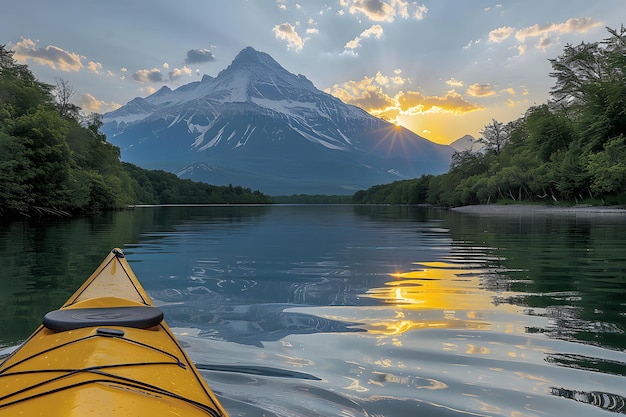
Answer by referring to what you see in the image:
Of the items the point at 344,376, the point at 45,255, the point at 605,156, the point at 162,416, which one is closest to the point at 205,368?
the point at 344,376

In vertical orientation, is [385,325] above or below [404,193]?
below

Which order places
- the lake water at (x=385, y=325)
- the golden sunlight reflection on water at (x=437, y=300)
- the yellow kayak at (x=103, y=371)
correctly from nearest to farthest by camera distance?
the yellow kayak at (x=103, y=371), the lake water at (x=385, y=325), the golden sunlight reflection on water at (x=437, y=300)

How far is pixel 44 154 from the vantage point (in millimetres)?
37719

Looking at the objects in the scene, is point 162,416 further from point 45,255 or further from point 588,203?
point 588,203

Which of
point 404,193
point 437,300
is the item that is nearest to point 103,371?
point 437,300

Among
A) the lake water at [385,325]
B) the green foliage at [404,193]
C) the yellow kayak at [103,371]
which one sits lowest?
the lake water at [385,325]

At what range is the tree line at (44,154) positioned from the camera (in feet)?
111

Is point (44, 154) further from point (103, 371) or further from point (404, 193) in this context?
point (404, 193)

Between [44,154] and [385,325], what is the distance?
39884 millimetres

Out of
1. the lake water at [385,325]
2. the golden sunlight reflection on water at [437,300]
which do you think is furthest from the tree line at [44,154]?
Answer: the golden sunlight reflection on water at [437,300]

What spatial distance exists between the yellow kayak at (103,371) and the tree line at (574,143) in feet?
174

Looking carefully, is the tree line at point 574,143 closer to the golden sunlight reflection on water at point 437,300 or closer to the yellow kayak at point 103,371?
the golden sunlight reflection on water at point 437,300

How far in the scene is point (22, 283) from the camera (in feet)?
29.5

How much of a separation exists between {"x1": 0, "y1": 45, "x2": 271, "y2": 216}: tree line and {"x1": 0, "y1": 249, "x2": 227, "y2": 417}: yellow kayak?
33766mm
